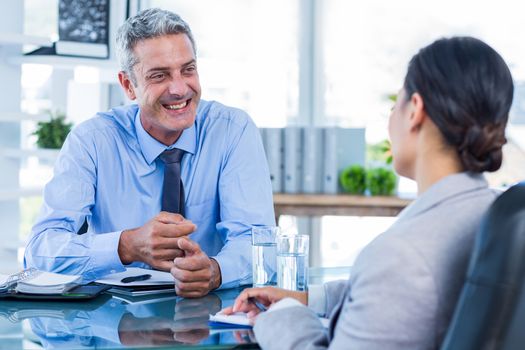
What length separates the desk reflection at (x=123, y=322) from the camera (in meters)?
1.41

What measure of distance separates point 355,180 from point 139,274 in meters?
2.79

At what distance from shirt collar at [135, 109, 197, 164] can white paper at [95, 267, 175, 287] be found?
434 millimetres

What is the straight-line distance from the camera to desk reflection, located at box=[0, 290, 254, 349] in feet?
4.61

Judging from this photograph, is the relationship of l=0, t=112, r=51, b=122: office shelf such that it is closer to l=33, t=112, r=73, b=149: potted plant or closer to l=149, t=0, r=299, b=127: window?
l=33, t=112, r=73, b=149: potted plant

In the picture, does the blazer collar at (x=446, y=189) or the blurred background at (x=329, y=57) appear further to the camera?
the blurred background at (x=329, y=57)

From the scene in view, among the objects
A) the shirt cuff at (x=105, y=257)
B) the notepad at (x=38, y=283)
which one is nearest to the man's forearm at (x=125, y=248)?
the shirt cuff at (x=105, y=257)

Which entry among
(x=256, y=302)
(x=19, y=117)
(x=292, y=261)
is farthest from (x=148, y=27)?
(x=19, y=117)

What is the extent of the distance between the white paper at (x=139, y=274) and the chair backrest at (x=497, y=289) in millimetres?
961

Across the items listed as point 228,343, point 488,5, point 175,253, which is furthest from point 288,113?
point 228,343

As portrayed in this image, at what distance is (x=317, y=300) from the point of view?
1.67 metres

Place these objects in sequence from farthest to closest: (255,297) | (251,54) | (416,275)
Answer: (251,54) → (255,297) → (416,275)

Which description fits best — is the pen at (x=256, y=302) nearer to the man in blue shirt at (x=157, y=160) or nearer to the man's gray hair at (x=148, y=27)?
the man in blue shirt at (x=157, y=160)

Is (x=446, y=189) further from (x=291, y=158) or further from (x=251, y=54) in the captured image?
(x=251, y=54)

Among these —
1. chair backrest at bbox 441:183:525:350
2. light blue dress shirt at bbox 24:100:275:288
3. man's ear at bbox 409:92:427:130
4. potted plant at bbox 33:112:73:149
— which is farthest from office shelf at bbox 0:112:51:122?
chair backrest at bbox 441:183:525:350
